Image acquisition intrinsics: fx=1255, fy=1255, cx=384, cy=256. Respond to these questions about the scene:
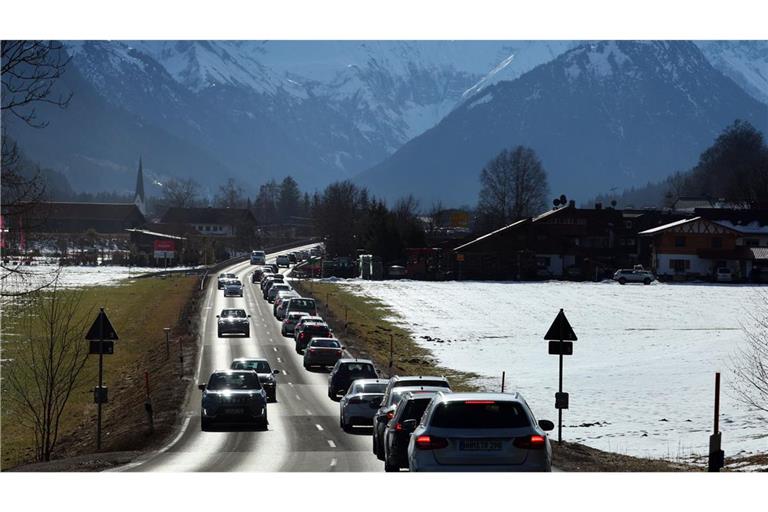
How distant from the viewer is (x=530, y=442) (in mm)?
16719

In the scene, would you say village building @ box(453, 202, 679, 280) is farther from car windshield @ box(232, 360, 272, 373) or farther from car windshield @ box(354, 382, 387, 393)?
car windshield @ box(354, 382, 387, 393)

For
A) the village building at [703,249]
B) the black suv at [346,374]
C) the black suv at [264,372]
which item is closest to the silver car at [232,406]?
the black suv at [264,372]

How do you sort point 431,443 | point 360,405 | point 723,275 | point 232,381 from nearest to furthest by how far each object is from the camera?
point 431,443, point 360,405, point 232,381, point 723,275

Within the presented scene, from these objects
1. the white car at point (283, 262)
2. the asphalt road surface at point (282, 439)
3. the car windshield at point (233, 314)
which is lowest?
the asphalt road surface at point (282, 439)

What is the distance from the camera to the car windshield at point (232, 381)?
112 feet

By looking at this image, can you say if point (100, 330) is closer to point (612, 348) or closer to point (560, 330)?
point (560, 330)

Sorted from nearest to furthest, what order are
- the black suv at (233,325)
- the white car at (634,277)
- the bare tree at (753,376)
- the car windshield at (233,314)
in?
the bare tree at (753,376), the black suv at (233,325), the car windshield at (233,314), the white car at (634,277)

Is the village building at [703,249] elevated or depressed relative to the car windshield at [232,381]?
elevated

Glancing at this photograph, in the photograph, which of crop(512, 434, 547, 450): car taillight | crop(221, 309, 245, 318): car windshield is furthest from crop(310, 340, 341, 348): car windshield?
crop(512, 434, 547, 450): car taillight

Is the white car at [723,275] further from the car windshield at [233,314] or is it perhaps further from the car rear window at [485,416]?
the car rear window at [485,416]

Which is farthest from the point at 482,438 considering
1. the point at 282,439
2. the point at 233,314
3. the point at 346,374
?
the point at 233,314

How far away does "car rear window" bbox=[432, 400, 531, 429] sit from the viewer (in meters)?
16.8

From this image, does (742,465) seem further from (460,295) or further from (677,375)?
(460,295)

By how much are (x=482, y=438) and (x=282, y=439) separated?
14760mm
